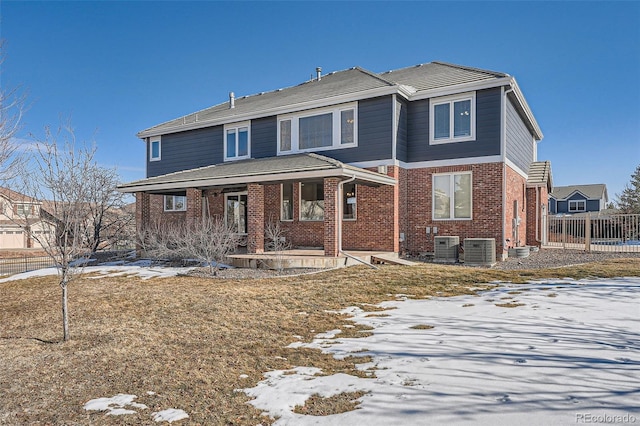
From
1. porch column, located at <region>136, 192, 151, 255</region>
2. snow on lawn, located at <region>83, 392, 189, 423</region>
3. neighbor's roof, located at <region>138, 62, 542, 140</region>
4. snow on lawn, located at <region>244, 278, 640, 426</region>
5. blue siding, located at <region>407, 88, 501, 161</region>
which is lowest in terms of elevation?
snow on lawn, located at <region>83, 392, 189, 423</region>

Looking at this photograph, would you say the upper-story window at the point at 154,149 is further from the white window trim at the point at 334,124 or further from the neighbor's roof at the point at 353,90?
the white window trim at the point at 334,124

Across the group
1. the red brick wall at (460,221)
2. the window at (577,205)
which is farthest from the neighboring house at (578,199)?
the red brick wall at (460,221)

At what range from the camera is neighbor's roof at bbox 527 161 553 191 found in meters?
18.2

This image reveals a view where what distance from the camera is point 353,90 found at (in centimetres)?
1480

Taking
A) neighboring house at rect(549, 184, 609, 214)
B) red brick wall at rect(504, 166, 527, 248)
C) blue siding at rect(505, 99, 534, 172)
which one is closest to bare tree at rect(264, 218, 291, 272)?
red brick wall at rect(504, 166, 527, 248)

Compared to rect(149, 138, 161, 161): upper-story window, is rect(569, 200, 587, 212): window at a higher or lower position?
lower

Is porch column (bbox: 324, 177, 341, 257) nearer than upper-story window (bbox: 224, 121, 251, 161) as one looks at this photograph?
Yes

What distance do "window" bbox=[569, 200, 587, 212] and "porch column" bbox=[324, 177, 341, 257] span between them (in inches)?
1963

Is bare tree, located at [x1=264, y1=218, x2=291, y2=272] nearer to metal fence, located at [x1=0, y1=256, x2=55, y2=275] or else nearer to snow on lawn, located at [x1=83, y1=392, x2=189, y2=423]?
metal fence, located at [x1=0, y1=256, x2=55, y2=275]

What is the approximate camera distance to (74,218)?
6125 millimetres

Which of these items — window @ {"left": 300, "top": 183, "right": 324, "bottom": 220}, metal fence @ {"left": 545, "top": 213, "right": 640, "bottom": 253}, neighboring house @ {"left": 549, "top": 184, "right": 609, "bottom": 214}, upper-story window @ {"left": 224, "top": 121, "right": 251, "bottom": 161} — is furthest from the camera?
neighboring house @ {"left": 549, "top": 184, "right": 609, "bottom": 214}

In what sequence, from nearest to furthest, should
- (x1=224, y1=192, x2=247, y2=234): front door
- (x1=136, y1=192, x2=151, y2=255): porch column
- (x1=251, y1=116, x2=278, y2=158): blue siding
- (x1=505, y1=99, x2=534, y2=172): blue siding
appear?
(x1=505, y1=99, x2=534, y2=172): blue siding, (x1=251, y1=116, x2=278, y2=158): blue siding, (x1=136, y1=192, x2=151, y2=255): porch column, (x1=224, y1=192, x2=247, y2=234): front door

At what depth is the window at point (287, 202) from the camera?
16250 mm

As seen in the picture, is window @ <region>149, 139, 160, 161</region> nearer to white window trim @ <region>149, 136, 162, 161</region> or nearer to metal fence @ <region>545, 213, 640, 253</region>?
white window trim @ <region>149, 136, 162, 161</region>
